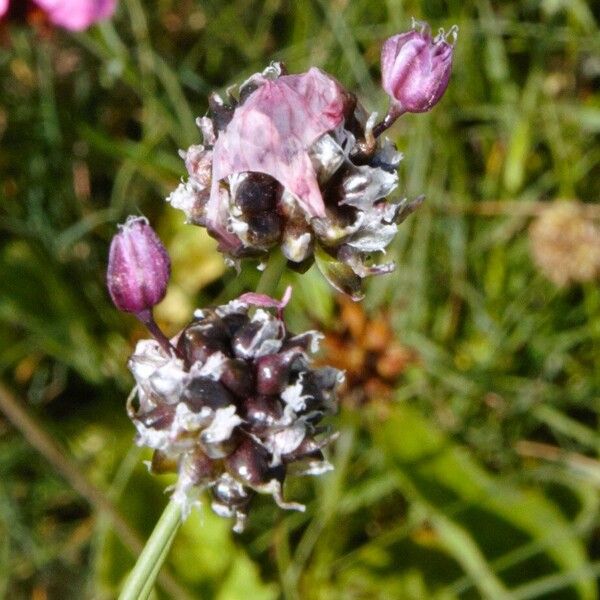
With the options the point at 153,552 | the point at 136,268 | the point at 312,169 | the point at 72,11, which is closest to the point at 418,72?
the point at 312,169

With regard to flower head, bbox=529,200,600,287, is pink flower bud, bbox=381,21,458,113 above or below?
below

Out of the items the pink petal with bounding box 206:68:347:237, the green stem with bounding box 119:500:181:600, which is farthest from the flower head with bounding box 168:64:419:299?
the green stem with bounding box 119:500:181:600

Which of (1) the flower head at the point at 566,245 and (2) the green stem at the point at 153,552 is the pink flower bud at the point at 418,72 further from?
(1) the flower head at the point at 566,245

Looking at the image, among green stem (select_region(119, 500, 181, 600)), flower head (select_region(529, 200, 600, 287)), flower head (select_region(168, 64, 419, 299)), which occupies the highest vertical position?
flower head (select_region(529, 200, 600, 287))

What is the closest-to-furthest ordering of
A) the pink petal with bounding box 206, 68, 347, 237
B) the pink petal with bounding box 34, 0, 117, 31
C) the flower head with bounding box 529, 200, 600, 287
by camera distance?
the pink petal with bounding box 206, 68, 347, 237
the pink petal with bounding box 34, 0, 117, 31
the flower head with bounding box 529, 200, 600, 287

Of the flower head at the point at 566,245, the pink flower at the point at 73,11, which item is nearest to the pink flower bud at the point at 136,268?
the pink flower at the point at 73,11

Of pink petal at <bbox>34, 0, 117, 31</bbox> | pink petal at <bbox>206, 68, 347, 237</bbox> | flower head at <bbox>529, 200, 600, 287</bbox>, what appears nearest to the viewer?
pink petal at <bbox>206, 68, 347, 237</bbox>

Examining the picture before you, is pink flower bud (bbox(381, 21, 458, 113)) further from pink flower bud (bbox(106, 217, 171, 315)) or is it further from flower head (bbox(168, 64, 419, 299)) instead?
pink flower bud (bbox(106, 217, 171, 315))

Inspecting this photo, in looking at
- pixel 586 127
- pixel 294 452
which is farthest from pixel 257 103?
pixel 586 127

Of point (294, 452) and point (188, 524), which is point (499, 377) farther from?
point (294, 452)
